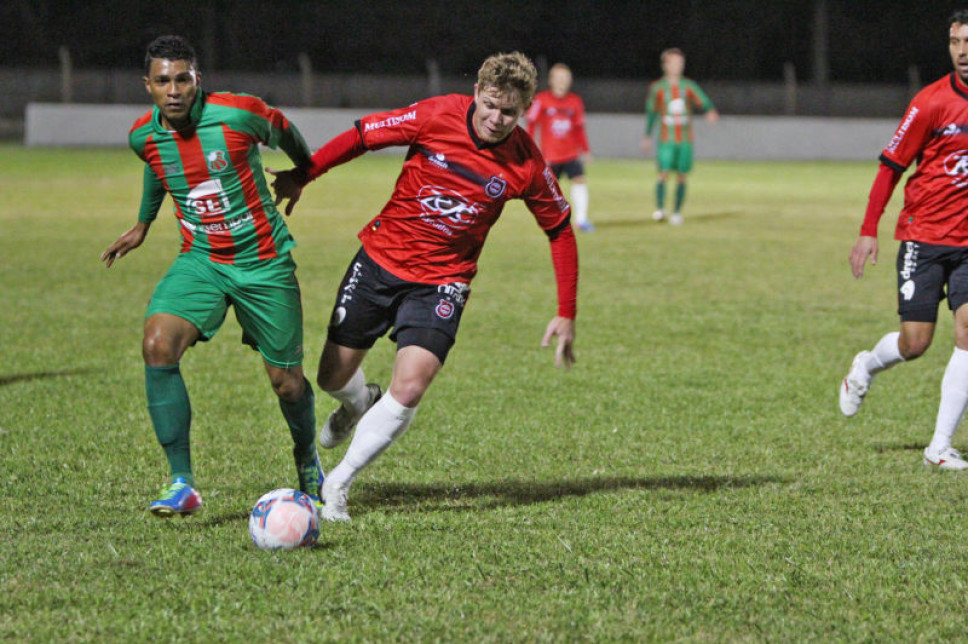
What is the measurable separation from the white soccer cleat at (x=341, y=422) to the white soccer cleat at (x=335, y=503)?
80cm

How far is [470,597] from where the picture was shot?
13.1 feet

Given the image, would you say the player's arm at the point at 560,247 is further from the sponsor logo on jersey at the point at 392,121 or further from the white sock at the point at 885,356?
the white sock at the point at 885,356

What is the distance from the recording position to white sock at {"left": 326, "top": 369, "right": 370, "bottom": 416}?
216 inches

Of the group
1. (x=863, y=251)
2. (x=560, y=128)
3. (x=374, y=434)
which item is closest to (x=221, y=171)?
(x=374, y=434)

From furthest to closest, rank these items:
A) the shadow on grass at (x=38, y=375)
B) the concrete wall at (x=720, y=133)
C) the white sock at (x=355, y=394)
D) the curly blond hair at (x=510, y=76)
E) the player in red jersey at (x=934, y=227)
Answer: the concrete wall at (x=720, y=133)
the shadow on grass at (x=38, y=375)
the player in red jersey at (x=934, y=227)
the white sock at (x=355, y=394)
the curly blond hair at (x=510, y=76)

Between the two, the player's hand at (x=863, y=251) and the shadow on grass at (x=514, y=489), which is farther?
the player's hand at (x=863, y=251)

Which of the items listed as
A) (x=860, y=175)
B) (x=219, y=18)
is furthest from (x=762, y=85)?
(x=219, y=18)

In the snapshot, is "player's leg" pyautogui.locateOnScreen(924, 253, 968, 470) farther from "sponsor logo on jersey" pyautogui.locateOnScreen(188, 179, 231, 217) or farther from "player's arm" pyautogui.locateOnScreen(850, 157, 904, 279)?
"sponsor logo on jersey" pyautogui.locateOnScreen(188, 179, 231, 217)

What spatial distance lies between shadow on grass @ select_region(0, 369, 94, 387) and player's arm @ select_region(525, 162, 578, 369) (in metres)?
3.99

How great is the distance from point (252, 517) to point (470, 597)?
0.96 meters

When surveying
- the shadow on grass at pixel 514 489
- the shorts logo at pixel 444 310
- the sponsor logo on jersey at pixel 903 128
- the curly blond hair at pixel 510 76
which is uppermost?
the curly blond hair at pixel 510 76

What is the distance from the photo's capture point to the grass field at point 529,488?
3875mm

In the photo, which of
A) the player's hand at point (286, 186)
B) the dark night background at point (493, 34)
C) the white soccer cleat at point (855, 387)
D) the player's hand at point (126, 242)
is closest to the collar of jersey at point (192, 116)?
the player's hand at point (286, 186)

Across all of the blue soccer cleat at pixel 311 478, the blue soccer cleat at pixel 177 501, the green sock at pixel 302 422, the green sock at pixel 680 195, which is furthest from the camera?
the green sock at pixel 680 195
